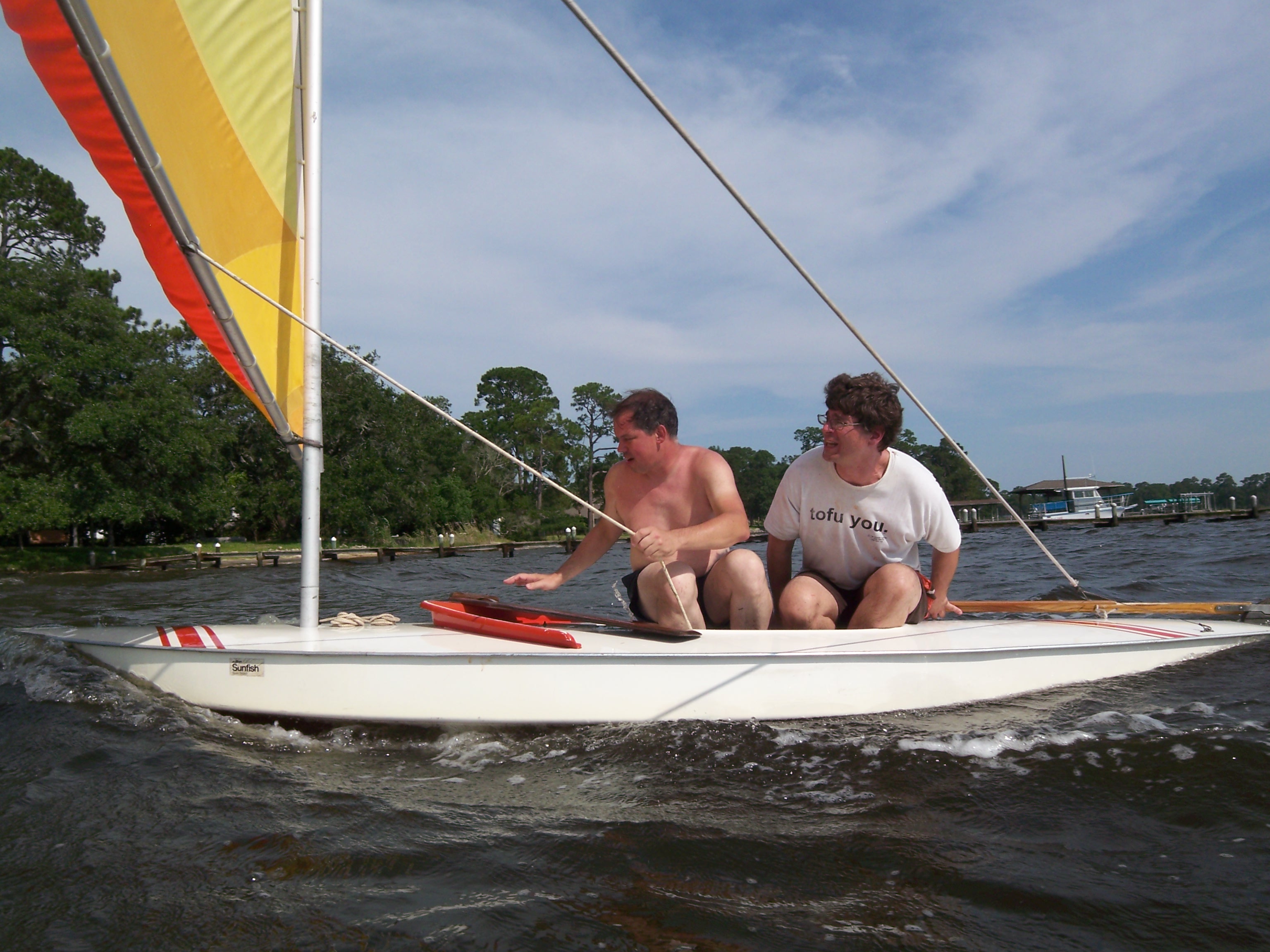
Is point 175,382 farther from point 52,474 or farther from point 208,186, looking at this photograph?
point 208,186

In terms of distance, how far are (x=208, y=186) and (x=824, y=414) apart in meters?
2.53

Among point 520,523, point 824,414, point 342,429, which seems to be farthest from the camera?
point 520,523

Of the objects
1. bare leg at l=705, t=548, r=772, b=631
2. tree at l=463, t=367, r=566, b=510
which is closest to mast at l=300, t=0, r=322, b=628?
bare leg at l=705, t=548, r=772, b=631

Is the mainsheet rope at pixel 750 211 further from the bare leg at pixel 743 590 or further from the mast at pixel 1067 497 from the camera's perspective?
the mast at pixel 1067 497

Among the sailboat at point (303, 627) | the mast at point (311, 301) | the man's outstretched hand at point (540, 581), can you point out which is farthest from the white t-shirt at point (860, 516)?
the mast at point (311, 301)

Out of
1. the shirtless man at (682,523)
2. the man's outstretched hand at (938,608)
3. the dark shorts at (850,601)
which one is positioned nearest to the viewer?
the shirtless man at (682,523)

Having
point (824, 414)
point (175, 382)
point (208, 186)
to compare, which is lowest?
point (824, 414)

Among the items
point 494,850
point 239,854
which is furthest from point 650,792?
point 239,854

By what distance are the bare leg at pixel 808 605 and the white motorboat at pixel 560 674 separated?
0.23 metres

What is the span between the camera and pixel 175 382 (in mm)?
21984

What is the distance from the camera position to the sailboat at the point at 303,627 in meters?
2.61

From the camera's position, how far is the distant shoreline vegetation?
19.5 metres

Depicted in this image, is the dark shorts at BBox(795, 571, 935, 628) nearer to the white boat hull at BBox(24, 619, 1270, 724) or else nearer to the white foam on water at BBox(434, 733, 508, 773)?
the white boat hull at BBox(24, 619, 1270, 724)

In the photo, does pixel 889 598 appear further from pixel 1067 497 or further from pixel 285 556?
pixel 1067 497
